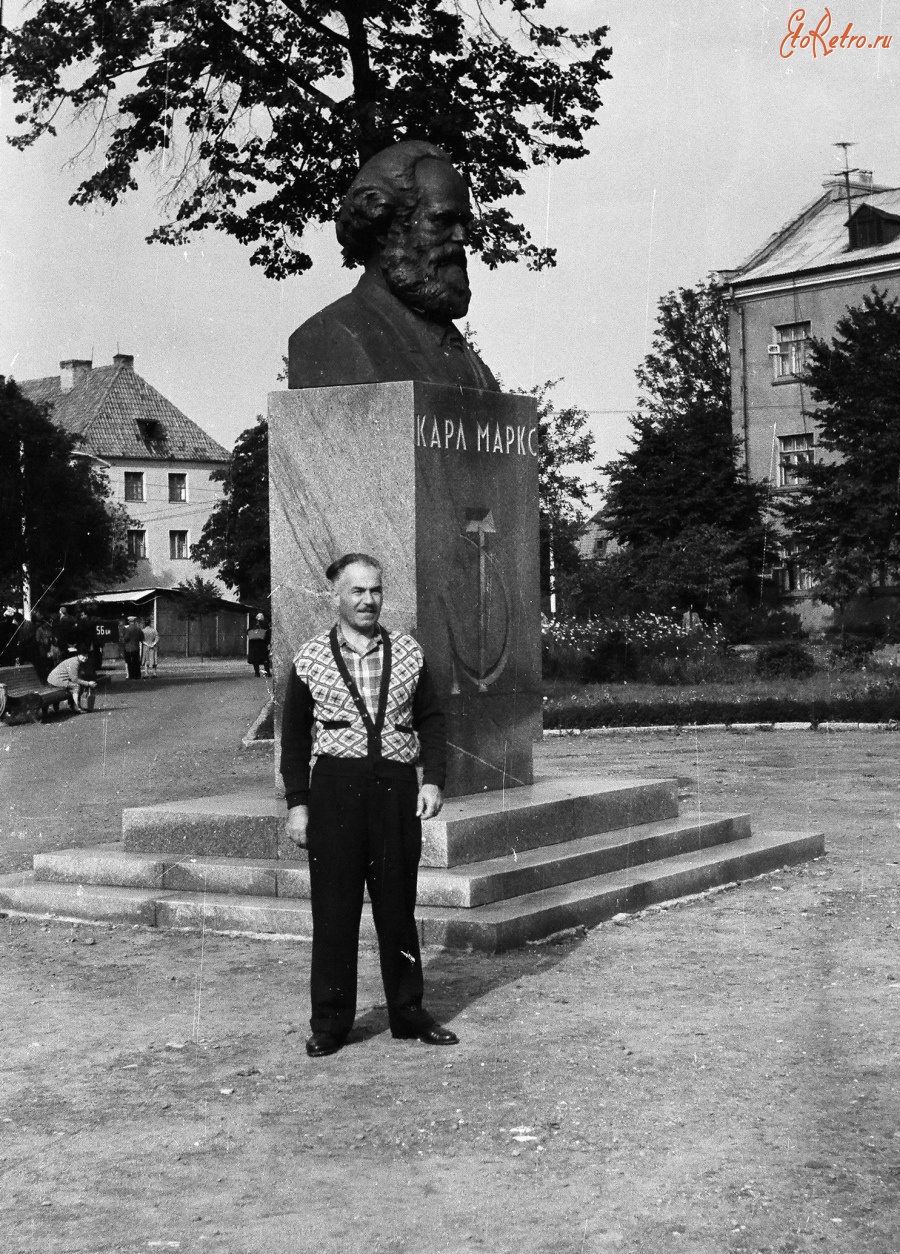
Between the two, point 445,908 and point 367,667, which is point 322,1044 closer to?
point 367,667

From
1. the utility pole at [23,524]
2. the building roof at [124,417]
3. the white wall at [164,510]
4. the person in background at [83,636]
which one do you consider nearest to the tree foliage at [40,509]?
the utility pole at [23,524]

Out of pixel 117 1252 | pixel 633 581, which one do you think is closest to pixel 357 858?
pixel 117 1252

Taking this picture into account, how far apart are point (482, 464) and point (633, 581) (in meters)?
33.2

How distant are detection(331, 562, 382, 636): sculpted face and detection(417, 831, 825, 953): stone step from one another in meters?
1.92

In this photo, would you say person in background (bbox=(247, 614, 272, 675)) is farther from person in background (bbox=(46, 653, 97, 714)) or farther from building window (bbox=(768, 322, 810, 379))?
building window (bbox=(768, 322, 810, 379))

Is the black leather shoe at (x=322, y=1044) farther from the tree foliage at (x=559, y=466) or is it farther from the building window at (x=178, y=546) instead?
the building window at (x=178, y=546)

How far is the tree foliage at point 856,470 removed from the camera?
37406 millimetres

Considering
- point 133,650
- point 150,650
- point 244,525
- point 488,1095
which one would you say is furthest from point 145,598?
point 488,1095

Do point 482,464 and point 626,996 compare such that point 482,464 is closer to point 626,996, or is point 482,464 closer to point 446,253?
point 446,253

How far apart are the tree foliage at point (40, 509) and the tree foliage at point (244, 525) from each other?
1540 centimetres

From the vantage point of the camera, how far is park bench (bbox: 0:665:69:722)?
2611 cm

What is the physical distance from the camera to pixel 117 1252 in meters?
4.23

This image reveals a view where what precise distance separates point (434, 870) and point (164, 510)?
69992 mm

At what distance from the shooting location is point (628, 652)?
29.7 metres
